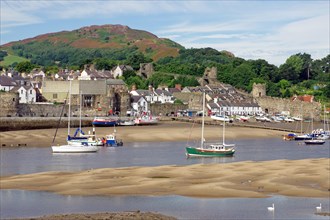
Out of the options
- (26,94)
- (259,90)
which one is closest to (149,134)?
(26,94)

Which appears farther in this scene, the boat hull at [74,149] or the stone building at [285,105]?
the stone building at [285,105]

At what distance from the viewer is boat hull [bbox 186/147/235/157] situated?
44062 mm

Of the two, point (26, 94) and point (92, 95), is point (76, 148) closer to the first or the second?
point (92, 95)

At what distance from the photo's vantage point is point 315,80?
130750 millimetres

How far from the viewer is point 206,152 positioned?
146 ft

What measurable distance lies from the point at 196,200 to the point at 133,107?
58147 millimetres

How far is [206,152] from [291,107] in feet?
177

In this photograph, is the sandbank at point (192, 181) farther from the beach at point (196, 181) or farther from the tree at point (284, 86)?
the tree at point (284, 86)

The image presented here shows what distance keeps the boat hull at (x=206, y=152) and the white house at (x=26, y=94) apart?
40187mm

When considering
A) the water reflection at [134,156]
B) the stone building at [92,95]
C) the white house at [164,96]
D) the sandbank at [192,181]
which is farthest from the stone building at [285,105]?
the sandbank at [192,181]

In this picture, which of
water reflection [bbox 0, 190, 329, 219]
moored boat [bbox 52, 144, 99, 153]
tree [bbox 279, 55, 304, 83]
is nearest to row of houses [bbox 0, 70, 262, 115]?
tree [bbox 279, 55, 304, 83]

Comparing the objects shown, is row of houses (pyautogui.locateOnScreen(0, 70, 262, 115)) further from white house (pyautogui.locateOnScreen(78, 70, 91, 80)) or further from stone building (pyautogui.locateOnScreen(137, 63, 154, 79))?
stone building (pyautogui.locateOnScreen(137, 63, 154, 79))

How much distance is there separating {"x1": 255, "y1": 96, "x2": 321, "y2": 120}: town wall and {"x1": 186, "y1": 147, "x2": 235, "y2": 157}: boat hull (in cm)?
4960

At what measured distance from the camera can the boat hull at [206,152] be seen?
44.1 metres
